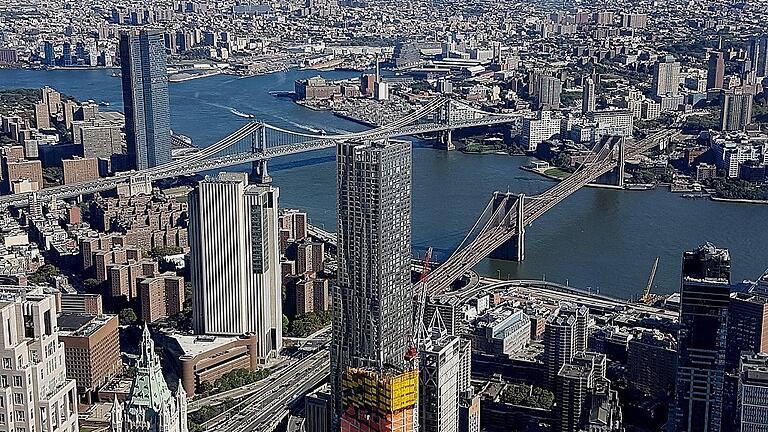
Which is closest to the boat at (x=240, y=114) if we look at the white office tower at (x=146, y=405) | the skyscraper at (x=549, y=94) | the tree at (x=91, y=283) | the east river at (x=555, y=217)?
the east river at (x=555, y=217)

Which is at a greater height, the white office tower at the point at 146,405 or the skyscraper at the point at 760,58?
the white office tower at the point at 146,405

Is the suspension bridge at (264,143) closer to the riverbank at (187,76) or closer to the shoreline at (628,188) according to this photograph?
the shoreline at (628,188)

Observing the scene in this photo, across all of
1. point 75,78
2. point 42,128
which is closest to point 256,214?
point 42,128

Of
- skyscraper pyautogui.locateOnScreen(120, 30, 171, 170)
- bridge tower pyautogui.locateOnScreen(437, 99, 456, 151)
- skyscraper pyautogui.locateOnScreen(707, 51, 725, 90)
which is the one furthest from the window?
skyscraper pyautogui.locateOnScreen(707, 51, 725, 90)

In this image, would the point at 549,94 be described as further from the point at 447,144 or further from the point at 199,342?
the point at 199,342

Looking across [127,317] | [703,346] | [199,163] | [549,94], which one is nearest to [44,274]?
[127,317]

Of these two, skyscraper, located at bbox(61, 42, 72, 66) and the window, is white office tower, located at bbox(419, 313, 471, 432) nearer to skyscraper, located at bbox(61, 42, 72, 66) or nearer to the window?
the window
